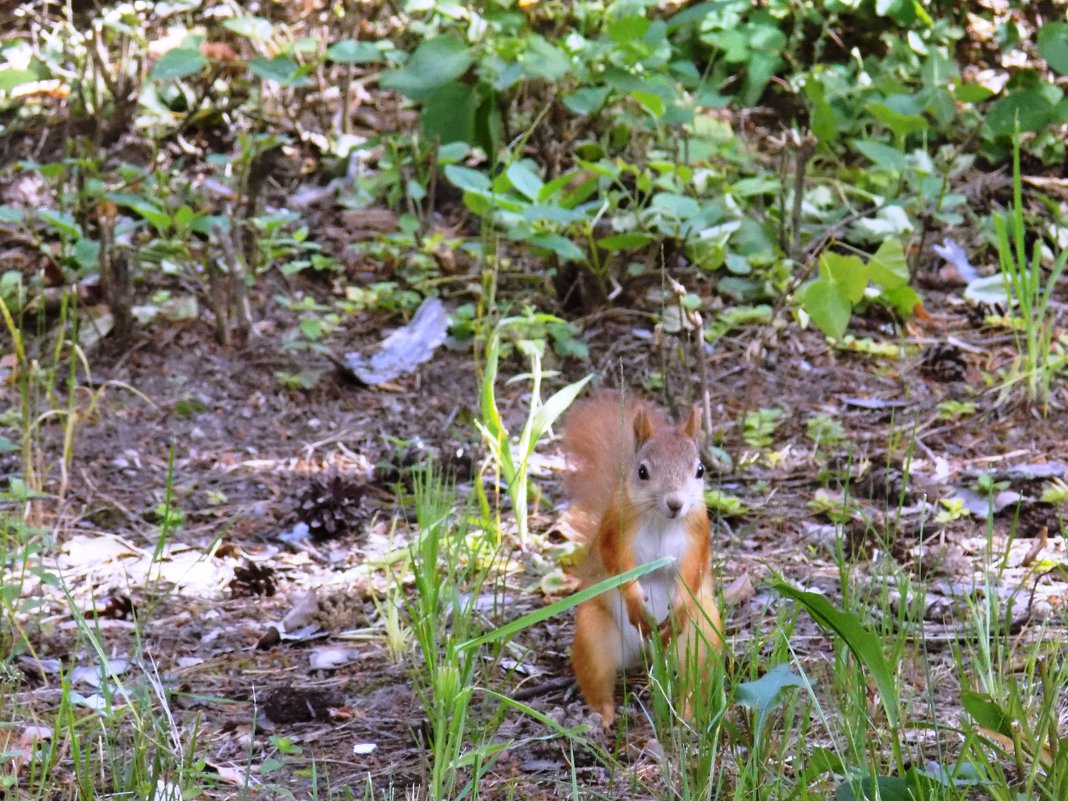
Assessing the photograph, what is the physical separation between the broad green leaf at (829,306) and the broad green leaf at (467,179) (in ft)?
3.39

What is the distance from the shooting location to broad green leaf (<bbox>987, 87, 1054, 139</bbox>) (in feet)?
15.0

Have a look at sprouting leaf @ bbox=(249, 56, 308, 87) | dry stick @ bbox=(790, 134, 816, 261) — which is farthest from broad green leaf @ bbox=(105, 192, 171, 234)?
dry stick @ bbox=(790, 134, 816, 261)

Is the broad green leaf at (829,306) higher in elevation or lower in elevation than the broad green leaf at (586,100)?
lower

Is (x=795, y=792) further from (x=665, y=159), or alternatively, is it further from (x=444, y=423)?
(x=665, y=159)

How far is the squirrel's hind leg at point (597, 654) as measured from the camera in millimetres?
2334

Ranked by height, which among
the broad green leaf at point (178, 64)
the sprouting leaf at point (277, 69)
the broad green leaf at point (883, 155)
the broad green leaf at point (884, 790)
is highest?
the broad green leaf at point (178, 64)

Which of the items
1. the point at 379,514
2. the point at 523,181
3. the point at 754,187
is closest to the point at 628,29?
the point at 754,187

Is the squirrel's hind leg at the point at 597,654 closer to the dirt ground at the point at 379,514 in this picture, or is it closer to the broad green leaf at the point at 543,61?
the dirt ground at the point at 379,514

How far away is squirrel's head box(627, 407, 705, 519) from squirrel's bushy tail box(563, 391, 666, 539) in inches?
5.2

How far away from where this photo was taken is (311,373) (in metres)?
4.18

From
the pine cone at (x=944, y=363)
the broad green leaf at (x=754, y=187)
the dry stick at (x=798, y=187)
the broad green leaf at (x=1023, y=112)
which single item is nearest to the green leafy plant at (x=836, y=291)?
the dry stick at (x=798, y=187)

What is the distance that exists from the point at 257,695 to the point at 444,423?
1.49 meters

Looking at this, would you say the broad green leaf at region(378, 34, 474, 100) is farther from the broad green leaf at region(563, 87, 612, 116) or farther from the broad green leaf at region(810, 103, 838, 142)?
the broad green leaf at region(810, 103, 838, 142)

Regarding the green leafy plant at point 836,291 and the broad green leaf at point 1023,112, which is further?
the broad green leaf at point 1023,112
